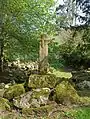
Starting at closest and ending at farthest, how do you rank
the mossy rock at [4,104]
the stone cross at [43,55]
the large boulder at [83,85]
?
the mossy rock at [4,104]
the stone cross at [43,55]
the large boulder at [83,85]

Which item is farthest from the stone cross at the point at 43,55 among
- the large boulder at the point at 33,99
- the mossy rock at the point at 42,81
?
the large boulder at the point at 33,99

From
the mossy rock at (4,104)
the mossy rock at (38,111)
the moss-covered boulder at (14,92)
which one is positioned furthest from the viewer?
the moss-covered boulder at (14,92)

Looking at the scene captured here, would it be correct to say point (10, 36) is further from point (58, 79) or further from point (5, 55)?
point (58, 79)

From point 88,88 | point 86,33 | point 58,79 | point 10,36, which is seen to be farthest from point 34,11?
point 58,79

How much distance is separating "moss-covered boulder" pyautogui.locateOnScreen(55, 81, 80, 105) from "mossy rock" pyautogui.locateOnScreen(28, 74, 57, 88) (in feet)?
0.99

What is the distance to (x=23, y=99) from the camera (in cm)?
905

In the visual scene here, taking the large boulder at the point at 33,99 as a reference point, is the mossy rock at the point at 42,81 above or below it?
above

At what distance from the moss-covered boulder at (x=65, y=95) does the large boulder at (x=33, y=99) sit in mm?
316

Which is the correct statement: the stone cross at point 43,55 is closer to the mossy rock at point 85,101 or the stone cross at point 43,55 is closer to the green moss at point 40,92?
the green moss at point 40,92

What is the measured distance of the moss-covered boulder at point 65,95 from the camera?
358 inches

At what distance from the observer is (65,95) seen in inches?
359

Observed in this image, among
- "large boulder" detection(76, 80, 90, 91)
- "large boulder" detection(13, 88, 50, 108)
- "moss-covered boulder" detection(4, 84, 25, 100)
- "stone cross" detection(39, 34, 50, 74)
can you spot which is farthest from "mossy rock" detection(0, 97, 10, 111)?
"large boulder" detection(76, 80, 90, 91)

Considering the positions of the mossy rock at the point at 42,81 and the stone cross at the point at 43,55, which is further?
the stone cross at the point at 43,55

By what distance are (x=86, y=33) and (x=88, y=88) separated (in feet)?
26.4
